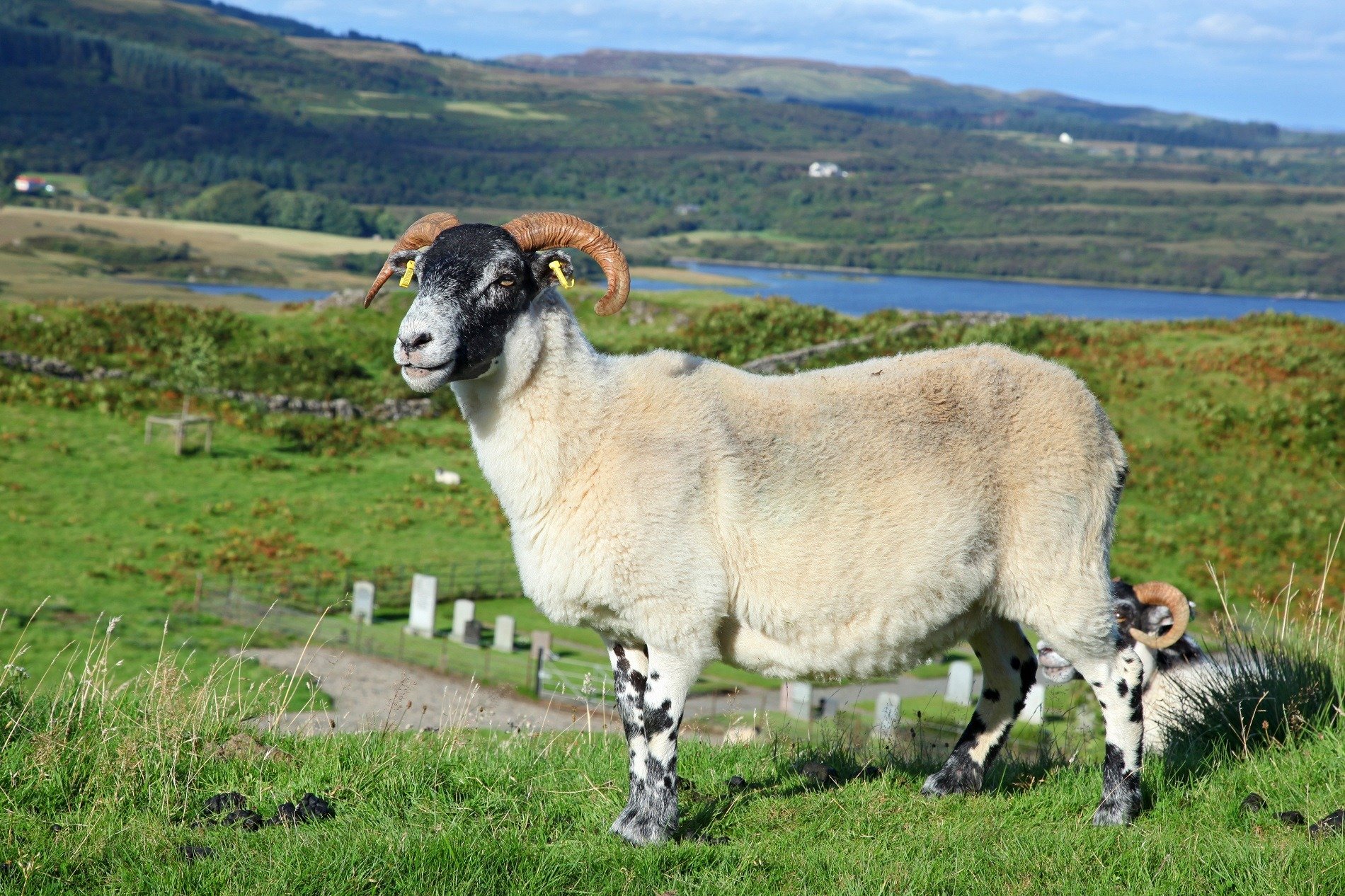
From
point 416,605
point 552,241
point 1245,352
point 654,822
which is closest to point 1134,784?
point 654,822

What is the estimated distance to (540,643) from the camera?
24.3 metres

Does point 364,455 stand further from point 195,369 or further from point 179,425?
point 195,369

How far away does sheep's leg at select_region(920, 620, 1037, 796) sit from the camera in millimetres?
7516

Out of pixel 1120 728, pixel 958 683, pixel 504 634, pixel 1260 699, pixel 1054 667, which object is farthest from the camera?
pixel 504 634

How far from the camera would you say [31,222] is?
178875 millimetres

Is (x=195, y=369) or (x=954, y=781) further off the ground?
(x=954, y=781)

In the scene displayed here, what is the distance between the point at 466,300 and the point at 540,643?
19.0m

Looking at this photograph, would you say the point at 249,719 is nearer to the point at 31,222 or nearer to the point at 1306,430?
the point at 1306,430

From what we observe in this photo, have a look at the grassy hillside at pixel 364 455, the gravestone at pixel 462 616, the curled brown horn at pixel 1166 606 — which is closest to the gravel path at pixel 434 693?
the gravestone at pixel 462 616

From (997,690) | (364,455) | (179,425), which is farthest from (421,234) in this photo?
(364,455)

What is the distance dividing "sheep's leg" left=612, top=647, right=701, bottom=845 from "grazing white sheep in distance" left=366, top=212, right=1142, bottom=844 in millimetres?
12

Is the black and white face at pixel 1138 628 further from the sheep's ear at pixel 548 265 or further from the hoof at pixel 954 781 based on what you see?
the sheep's ear at pixel 548 265

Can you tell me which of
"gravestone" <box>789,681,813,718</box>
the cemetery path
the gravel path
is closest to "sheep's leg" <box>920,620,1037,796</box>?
the gravel path

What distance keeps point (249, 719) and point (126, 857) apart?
9.86 feet
